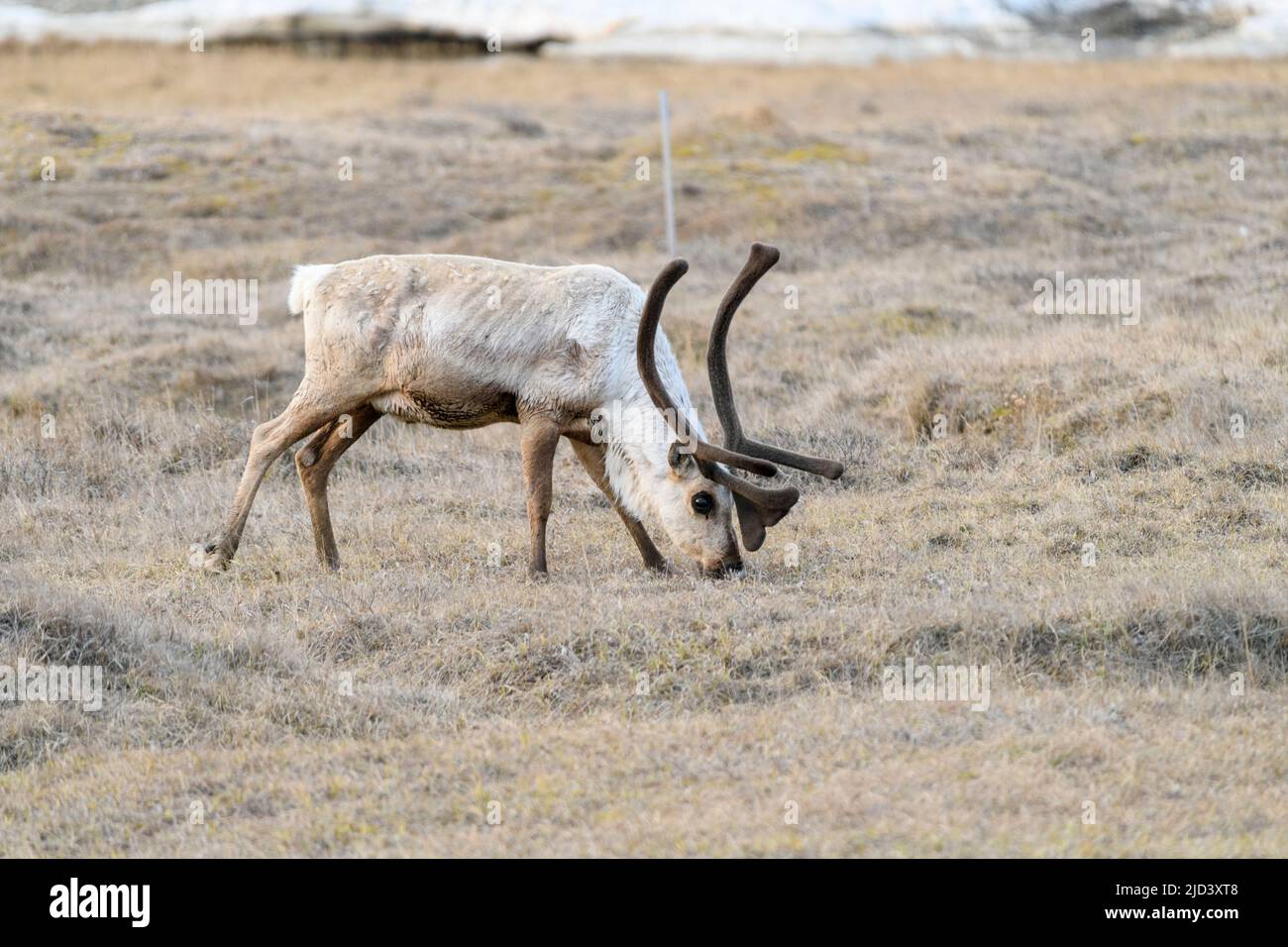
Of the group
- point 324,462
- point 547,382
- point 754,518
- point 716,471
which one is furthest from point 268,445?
point 754,518

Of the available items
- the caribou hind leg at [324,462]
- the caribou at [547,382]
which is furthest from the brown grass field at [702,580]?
the caribou at [547,382]

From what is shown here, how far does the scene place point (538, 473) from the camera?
8.91 meters

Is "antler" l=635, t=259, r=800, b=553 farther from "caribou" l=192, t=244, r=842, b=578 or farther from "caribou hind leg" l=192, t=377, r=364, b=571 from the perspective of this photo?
"caribou hind leg" l=192, t=377, r=364, b=571

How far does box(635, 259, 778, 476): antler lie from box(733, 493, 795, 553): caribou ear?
232mm

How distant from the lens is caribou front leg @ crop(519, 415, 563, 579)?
8.82 meters

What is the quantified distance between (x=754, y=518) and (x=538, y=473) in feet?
4.46

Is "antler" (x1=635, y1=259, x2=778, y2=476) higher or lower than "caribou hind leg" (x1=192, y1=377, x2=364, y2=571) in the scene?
higher

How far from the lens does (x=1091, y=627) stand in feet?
23.8

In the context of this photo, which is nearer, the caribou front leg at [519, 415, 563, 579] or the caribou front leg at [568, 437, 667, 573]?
the caribou front leg at [519, 415, 563, 579]

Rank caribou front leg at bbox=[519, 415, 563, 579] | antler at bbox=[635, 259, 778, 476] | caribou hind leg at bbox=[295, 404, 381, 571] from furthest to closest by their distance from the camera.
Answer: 1. caribou hind leg at bbox=[295, 404, 381, 571]
2. caribou front leg at bbox=[519, 415, 563, 579]
3. antler at bbox=[635, 259, 778, 476]

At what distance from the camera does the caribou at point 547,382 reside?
28.0 ft

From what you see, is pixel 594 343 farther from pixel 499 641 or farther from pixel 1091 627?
pixel 1091 627

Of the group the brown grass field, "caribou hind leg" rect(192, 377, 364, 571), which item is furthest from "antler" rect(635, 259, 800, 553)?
"caribou hind leg" rect(192, 377, 364, 571)

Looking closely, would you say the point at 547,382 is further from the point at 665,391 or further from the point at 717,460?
the point at 717,460
